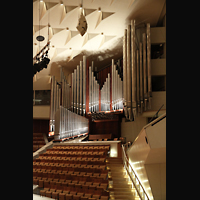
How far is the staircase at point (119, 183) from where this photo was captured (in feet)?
18.3

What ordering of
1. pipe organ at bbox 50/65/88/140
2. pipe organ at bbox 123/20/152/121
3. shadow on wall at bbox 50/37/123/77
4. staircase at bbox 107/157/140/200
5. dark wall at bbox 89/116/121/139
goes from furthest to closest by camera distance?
1. dark wall at bbox 89/116/121/139
2. shadow on wall at bbox 50/37/123/77
3. pipe organ at bbox 50/65/88/140
4. pipe organ at bbox 123/20/152/121
5. staircase at bbox 107/157/140/200

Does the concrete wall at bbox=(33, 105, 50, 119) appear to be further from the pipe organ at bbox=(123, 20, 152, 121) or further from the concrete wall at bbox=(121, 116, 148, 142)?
the pipe organ at bbox=(123, 20, 152, 121)

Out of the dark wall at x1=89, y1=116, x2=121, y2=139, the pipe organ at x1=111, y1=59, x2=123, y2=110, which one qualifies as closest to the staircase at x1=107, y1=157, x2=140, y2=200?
the pipe organ at x1=111, y1=59, x2=123, y2=110

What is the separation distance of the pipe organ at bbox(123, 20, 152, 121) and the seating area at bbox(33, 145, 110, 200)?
6.00 feet

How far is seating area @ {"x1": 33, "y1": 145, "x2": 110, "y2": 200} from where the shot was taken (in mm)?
5633

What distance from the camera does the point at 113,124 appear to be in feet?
36.7

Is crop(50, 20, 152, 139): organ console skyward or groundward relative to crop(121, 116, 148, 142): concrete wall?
skyward

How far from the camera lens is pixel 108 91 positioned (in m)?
10.5

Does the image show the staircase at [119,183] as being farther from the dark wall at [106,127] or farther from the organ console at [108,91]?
the dark wall at [106,127]

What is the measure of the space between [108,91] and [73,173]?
462 centimetres

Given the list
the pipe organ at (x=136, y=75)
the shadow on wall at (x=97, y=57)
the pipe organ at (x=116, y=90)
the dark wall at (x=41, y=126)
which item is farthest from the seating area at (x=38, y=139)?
the pipe organ at (x=136, y=75)

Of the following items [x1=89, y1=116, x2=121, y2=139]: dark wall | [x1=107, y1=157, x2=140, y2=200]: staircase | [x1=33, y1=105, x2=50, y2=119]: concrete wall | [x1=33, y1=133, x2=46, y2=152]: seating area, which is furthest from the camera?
[x1=33, y1=105, x2=50, y2=119]: concrete wall

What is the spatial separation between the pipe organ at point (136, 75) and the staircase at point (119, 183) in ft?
6.29
